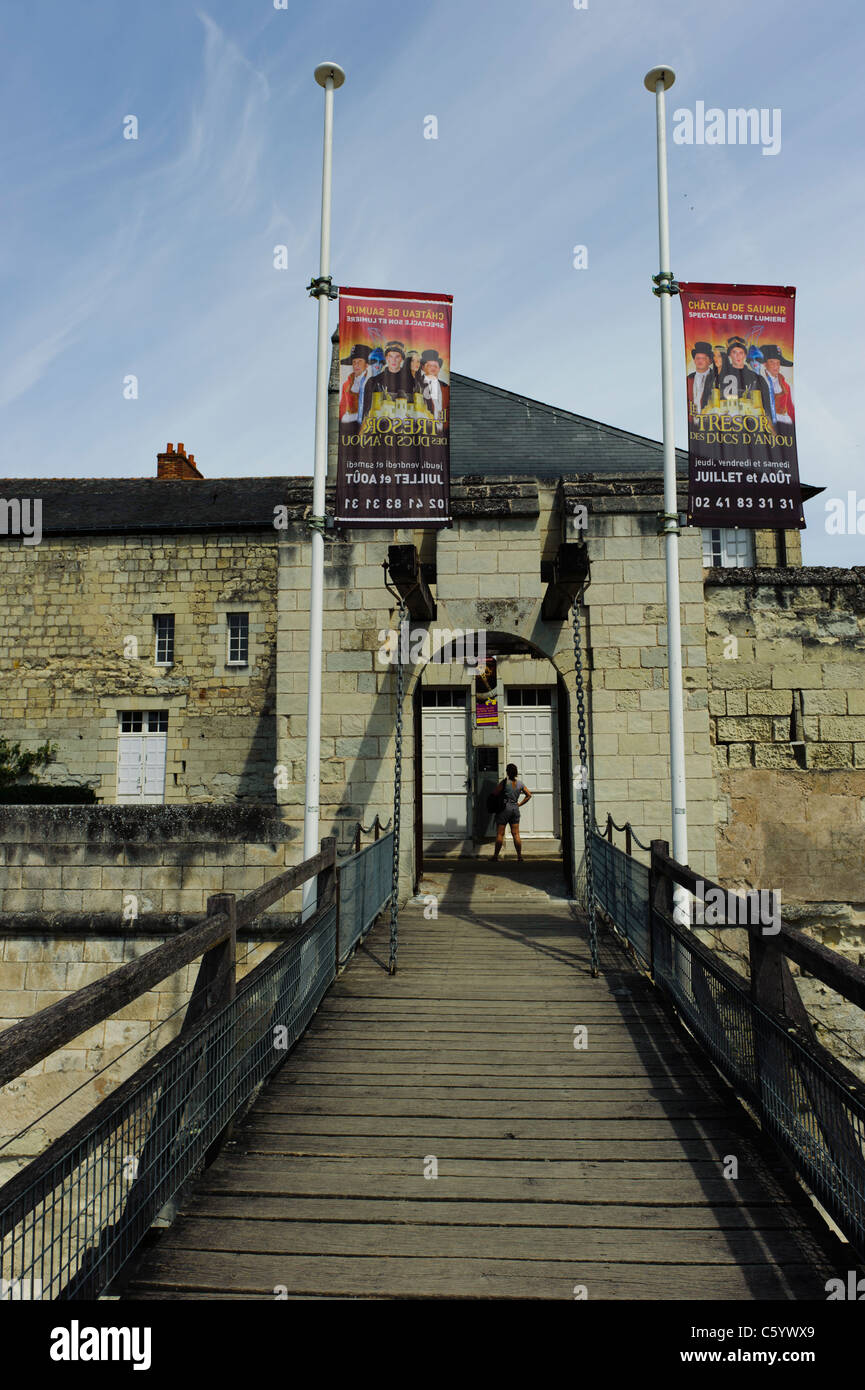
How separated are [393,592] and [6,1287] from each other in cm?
674

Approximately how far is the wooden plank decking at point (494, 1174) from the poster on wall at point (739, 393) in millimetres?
4740

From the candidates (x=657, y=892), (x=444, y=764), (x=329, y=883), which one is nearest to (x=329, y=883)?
(x=329, y=883)

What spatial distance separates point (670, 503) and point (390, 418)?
2.84 metres

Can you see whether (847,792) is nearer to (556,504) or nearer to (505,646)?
(556,504)

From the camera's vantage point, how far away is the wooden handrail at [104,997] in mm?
2680

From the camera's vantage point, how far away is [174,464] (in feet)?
84.3

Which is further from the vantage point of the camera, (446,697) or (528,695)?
(528,695)

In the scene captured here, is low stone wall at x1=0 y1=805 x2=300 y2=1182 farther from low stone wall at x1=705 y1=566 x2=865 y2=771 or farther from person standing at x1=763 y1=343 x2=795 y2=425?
person standing at x1=763 y1=343 x2=795 y2=425

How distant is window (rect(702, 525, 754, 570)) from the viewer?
22.0 meters

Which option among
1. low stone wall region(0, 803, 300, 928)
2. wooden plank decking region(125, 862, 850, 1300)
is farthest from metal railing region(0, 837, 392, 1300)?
low stone wall region(0, 803, 300, 928)

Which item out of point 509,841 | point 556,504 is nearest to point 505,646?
point 509,841

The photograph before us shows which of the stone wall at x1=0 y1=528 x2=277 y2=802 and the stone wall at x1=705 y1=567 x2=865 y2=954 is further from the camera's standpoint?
the stone wall at x1=0 y1=528 x2=277 y2=802

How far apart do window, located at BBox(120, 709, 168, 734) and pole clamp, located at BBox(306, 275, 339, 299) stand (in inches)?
589

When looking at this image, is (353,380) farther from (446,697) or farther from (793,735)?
(446,697)
